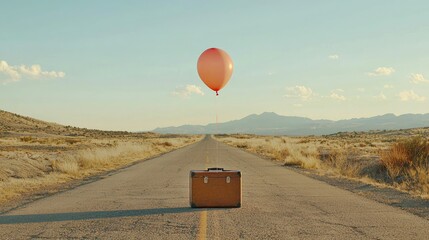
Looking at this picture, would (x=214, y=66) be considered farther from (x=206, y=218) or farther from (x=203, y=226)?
(x=203, y=226)

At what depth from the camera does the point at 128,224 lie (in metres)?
9.05

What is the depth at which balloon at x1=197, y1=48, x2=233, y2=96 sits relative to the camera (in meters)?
13.6

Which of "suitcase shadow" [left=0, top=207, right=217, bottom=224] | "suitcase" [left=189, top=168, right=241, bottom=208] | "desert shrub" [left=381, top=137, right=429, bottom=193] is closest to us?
"suitcase shadow" [left=0, top=207, right=217, bottom=224]

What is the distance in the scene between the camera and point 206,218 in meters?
9.63

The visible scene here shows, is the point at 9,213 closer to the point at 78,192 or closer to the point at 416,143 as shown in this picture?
the point at 78,192

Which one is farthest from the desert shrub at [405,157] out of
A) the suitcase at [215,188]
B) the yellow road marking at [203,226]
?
the yellow road marking at [203,226]

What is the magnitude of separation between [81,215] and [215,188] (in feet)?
9.73

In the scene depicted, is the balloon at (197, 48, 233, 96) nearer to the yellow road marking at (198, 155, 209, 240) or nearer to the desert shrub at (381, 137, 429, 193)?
the yellow road marking at (198, 155, 209, 240)

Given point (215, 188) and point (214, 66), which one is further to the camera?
point (214, 66)

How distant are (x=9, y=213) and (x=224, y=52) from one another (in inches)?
278

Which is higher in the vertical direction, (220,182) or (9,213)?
(220,182)

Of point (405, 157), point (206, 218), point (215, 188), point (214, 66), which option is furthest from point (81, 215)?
point (405, 157)

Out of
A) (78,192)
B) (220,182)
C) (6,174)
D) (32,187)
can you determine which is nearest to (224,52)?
(220,182)

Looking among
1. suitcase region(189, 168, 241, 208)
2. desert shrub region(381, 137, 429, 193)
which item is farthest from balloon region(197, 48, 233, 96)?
desert shrub region(381, 137, 429, 193)
